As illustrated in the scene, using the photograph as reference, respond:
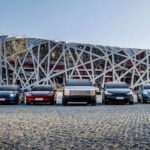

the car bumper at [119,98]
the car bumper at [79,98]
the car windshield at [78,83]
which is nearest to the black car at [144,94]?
the car bumper at [119,98]

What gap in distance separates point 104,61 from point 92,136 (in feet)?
164

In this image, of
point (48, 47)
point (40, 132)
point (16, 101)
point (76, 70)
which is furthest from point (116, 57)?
point (40, 132)

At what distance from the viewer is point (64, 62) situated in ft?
178

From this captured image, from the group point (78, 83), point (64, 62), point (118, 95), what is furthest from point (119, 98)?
point (64, 62)

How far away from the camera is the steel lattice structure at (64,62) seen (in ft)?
172

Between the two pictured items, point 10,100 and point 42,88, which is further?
point 42,88

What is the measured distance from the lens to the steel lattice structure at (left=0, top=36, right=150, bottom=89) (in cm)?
5256

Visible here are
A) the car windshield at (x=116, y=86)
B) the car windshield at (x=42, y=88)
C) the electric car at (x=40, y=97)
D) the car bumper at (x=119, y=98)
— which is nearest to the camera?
the car bumper at (x=119, y=98)

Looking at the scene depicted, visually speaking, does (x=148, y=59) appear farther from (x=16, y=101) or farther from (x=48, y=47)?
(x=16, y=101)

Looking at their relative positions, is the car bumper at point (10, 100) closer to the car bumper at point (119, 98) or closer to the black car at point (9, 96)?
the black car at point (9, 96)

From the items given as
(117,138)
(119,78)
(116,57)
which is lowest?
(117,138)

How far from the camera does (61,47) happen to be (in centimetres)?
5478

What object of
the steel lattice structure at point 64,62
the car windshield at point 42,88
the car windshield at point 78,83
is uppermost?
the steel lattice structure at point 64,62

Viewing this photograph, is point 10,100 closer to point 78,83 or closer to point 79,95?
point 78,83
